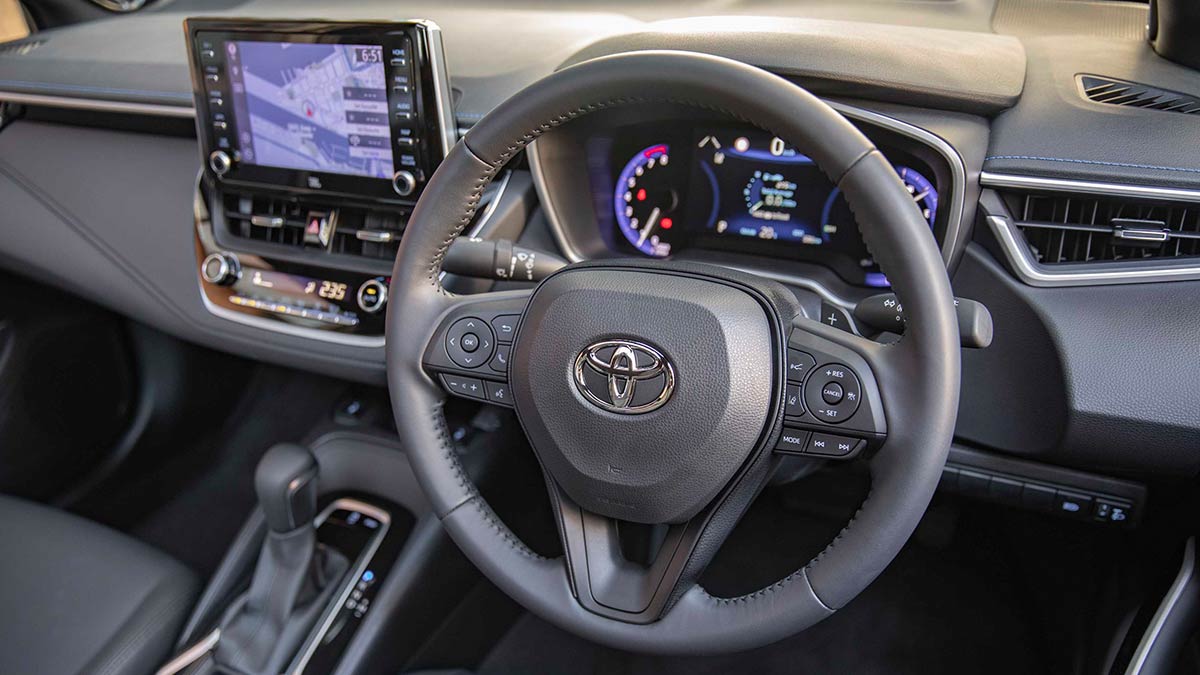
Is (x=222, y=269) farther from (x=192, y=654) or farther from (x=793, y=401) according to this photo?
(x=793, y=401)

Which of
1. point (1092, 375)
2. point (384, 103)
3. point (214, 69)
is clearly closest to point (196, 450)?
point (214, 69)

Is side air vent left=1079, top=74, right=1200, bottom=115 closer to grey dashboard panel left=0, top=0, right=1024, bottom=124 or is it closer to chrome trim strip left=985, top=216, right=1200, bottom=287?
grey dashboard panel left=0, top=0, right=1024, bottom=124

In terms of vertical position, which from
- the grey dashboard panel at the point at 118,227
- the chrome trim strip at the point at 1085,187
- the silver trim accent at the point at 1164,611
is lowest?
the silver trim accent at the point at 1164,611

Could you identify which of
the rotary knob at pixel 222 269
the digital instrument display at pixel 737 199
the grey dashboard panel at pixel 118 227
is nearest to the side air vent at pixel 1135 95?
the digital instrument display at pixel 737 199

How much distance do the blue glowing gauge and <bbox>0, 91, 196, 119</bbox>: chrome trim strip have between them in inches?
29.6

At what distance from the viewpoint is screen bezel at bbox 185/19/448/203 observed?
125cm

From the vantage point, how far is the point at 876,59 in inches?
44.3

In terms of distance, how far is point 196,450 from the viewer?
208 cm

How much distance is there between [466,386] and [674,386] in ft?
0.80

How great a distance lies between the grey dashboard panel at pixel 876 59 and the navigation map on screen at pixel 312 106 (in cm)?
37

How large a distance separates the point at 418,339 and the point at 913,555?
120 cm

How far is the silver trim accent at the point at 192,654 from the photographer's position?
4.05 ft

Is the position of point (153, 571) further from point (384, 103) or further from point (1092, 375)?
point (1092, 375)

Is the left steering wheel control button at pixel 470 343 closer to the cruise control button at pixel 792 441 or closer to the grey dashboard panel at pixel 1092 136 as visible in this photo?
the cruise control button at pixel 792 441
